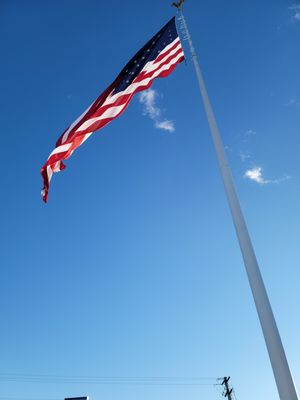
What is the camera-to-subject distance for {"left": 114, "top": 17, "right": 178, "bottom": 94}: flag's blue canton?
28.2 ft

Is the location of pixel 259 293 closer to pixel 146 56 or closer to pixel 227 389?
pixel 146 56

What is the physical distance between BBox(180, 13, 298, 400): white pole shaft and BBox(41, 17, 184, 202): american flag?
236 cm

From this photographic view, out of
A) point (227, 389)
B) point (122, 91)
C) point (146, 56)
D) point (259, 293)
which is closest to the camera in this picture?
point (259, 293)

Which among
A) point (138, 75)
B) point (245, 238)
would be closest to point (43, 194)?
point (138, 75)

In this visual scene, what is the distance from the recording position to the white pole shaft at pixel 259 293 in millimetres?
4352

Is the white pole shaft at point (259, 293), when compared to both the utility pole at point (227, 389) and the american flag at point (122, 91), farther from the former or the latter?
the utility pole at point (227, 389)

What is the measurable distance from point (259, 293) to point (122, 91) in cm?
555

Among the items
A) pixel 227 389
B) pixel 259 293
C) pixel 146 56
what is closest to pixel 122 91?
pixel 146 56

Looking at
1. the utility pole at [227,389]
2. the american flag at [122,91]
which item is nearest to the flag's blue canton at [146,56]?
the american flag at [122,91]

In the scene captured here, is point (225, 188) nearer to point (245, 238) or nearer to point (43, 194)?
point (245, 238)

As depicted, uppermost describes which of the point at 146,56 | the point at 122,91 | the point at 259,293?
the point at 146,56

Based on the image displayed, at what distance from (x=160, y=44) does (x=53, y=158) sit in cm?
391

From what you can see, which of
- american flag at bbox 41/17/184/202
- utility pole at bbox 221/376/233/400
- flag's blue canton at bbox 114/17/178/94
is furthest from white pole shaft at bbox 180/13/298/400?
utility pole at bbox 221/376/233/400

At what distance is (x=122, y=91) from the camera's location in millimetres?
8438
